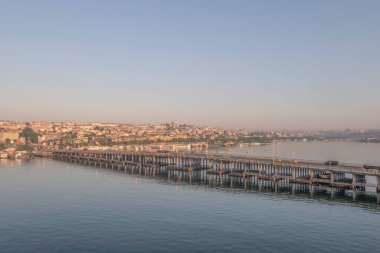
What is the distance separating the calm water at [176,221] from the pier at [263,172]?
1177 centimetres

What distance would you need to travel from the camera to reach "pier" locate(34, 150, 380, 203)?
223ft

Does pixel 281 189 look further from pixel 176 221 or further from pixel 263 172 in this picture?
pixel 176 221

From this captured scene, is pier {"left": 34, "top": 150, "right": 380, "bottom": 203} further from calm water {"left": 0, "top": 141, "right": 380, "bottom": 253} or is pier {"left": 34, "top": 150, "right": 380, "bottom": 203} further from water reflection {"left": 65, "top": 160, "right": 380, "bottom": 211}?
calm water {"left": 0, "top": 141, "right": 380, "bottom": 253}

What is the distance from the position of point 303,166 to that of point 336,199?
53.9ft

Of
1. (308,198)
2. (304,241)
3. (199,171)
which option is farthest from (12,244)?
(199,171)

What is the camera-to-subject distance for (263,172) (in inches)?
3255

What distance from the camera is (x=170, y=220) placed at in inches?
1724

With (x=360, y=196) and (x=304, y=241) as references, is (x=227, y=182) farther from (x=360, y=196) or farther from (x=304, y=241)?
(x=304, y=241)

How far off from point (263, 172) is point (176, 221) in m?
42.9

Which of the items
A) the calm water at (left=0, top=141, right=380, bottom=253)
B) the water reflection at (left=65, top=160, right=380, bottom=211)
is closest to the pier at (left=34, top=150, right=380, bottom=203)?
the water reflection at (left=65, top=160, right=380, bottom=211)

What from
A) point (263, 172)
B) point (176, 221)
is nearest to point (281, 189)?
point (263, 172)

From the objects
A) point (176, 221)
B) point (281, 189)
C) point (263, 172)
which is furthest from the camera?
point (263, 172)

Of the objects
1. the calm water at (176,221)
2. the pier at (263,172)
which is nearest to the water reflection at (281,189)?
the pier at (263,172)

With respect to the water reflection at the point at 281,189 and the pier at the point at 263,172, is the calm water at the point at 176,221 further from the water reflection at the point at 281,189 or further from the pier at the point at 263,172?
the pier at the point at 263,172
